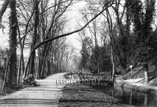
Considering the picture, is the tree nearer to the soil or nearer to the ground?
the ground

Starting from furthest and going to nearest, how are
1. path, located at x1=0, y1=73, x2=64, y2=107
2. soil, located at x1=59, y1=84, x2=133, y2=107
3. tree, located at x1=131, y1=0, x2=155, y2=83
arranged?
tree, located at x1=131, y1=0, x2=155, y2=83, soil, located at x1=59, y1=84, x2=133, y2=107, path, located at x1=0, y1=73, x2=64, y2=107

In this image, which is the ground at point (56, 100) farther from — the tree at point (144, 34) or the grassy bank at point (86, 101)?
the tree at point (144, 34)

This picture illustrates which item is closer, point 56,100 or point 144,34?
point 56,100

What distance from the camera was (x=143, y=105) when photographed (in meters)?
13.2

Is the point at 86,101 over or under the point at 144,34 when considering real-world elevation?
under

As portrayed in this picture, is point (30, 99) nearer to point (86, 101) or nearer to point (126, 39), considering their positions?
point (86, 101)

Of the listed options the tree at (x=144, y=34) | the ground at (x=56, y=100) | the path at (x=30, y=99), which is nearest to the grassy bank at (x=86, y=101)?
the ground at (x=56, y=100)

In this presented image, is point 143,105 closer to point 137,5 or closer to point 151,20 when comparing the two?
point 151,20

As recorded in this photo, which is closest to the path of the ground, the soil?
the ground

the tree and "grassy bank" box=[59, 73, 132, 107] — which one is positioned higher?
the tree

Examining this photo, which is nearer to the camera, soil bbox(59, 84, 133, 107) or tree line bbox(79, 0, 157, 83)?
soil bbox(59, 84, 133, 107)

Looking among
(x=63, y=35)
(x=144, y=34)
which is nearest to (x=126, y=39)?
(x=144, y=34)

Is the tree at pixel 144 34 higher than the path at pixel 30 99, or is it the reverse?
the tree at pixel 144 34

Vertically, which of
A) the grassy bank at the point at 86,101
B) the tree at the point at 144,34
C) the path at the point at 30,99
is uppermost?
the tree at the point at 144,34
